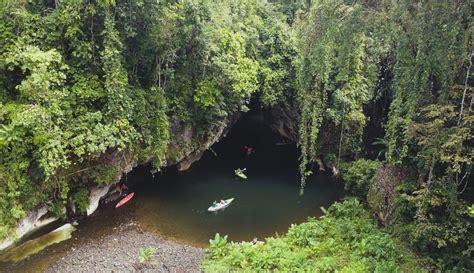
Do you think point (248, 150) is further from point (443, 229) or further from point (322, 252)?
point (443, 229)

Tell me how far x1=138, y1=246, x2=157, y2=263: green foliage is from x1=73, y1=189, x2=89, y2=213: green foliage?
4149 millimetres

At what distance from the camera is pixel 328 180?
23562 millimetres

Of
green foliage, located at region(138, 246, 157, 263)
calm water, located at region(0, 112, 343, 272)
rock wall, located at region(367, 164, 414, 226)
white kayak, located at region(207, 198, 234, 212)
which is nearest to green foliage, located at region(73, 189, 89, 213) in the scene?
calm water, located at region(0, 112, 343, 272)

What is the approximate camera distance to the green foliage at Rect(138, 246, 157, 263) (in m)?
14.8

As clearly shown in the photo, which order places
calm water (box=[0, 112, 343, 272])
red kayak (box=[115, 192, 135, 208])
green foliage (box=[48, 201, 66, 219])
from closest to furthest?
green foliage (box=[48, 201, 66, 219]) → calm water (box=[0, 112, 343, 272]) → red kayak (box=[115, 192, 135, 208])

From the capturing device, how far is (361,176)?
19719 mm

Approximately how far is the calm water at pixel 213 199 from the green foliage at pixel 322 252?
248 cm

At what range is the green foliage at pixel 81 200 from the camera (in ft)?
57.2

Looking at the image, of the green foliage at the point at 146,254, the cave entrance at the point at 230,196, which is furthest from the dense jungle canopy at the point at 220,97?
the green foliage at the point at 146,254

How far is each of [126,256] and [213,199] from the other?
262 inches

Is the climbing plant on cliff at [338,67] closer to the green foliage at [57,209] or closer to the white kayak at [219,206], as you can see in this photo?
the white kayak at [219,206]

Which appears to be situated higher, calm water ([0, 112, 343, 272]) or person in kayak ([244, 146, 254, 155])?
person in kayak ([244, 146, 254, 155])

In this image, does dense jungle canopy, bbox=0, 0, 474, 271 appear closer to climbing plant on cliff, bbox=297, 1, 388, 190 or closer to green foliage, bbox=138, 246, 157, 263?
climbing plant on cliff, bbox=297, 1, 388, 190

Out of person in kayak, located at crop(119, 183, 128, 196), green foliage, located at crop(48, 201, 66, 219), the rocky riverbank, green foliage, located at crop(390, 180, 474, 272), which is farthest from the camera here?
person in kayak, located at crop(119, 183, 128, 196)
